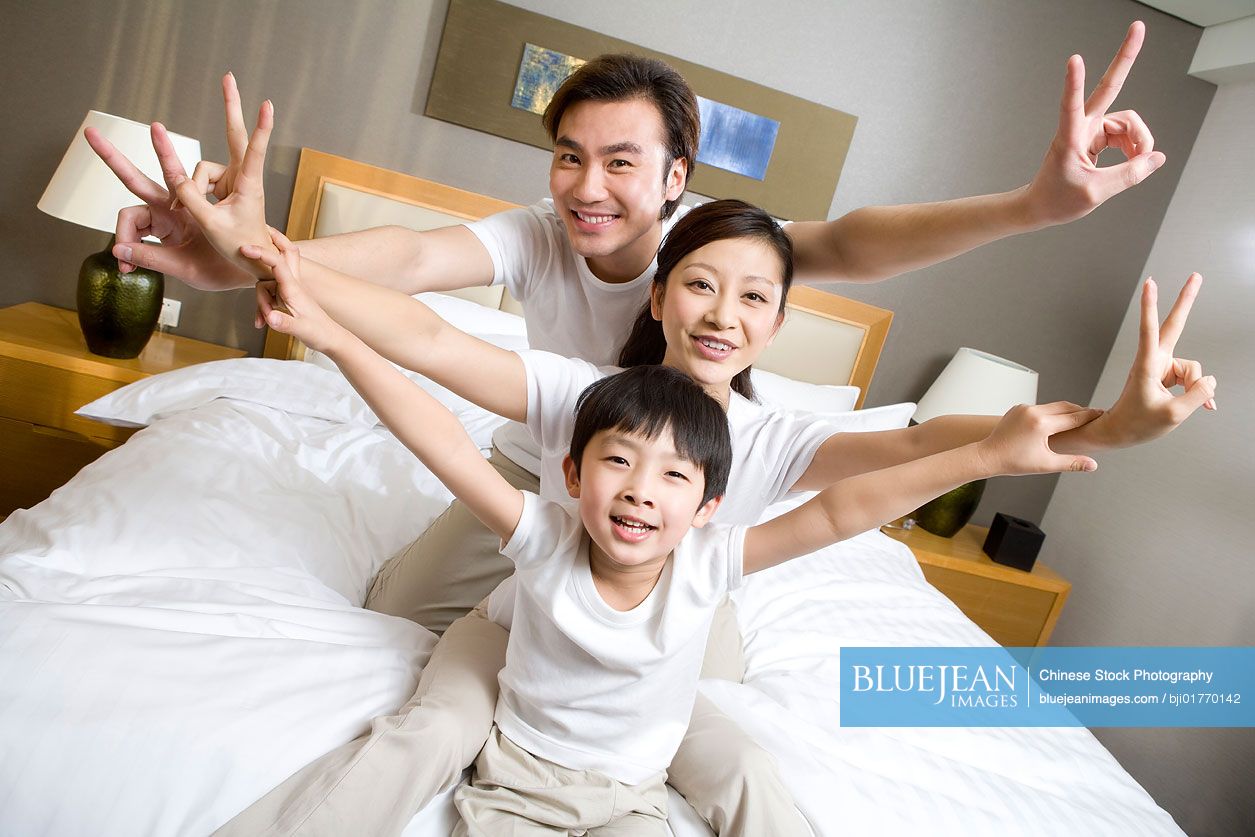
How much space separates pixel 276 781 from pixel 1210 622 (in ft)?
9.62

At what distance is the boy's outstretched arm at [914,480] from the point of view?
1078mm

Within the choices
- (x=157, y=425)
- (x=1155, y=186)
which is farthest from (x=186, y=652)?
(x=1155, y=186)

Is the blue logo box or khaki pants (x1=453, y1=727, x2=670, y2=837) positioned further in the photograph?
the blue logo box

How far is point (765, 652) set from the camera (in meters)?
1.85

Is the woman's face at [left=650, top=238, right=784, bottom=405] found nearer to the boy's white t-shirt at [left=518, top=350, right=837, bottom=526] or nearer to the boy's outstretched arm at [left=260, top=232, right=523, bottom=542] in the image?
the boy's white t-shirt at [left=518, top=350, right=837, bottom=526]

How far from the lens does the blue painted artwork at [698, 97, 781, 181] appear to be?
10.3 ft

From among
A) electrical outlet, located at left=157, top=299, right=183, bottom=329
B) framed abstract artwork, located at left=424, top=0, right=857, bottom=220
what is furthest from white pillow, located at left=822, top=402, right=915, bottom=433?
electrical outlet, located at left=157, top=299, right=183, bottom=329

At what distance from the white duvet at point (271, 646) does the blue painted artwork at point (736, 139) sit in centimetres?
141

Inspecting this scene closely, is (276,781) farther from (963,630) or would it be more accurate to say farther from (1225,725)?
(1225,725)

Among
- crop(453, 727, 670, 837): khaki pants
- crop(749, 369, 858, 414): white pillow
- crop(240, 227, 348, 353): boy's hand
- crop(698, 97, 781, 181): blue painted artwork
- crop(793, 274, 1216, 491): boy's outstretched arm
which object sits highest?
crop(698, 97, 781, 181): blue painted artwork

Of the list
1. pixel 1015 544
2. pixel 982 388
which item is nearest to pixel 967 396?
pixel 982 388

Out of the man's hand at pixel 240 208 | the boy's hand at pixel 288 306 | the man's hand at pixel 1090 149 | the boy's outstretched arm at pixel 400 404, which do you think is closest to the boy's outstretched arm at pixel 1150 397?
the man's hand at pixel 1090 149

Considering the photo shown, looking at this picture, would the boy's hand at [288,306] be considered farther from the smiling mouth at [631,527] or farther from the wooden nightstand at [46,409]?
the wooden nightstand at [46,409]

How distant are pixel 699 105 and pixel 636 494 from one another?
1.99 metres
